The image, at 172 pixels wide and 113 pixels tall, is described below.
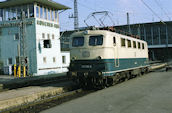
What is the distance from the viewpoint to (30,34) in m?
27.0

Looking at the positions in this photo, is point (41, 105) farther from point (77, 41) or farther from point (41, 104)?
point (77, 41)

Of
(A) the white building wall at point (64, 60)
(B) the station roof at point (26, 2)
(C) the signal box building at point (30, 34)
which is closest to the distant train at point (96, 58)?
(C) the signal box building at point (30, 34)

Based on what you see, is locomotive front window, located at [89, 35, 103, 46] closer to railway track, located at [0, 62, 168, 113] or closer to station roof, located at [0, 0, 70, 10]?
railway track, located at [0, 62, 168, 113]

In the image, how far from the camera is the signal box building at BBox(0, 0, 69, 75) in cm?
2648

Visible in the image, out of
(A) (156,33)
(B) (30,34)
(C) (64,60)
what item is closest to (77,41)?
(B) (30,34)

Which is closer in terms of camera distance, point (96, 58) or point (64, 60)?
point (96, 58)

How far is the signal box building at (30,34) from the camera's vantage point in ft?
86.9

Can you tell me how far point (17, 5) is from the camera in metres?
27.6

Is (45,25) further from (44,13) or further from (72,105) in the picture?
(72,105)

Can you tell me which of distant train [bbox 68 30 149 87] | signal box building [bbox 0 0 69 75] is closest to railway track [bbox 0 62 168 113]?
distant train [bbox 68 30 149 87]

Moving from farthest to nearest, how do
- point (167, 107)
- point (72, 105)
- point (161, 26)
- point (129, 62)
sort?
1. point (161, 26)
2. point (129, 62)
3. point (72, 105)
4. point (167, 107)

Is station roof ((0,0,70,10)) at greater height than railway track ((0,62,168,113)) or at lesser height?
greater

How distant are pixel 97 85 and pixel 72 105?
14.7ft

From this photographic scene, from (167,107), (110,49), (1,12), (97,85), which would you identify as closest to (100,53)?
(110,49)
